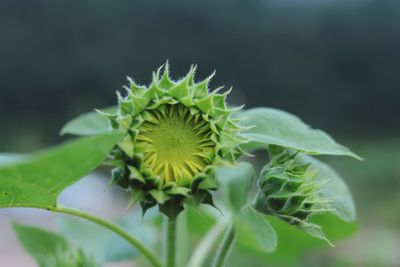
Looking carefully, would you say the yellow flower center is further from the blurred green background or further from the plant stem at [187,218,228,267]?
the blurred green background

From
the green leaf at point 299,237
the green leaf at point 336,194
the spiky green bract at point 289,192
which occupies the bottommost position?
the spiky green bract at point 289,192

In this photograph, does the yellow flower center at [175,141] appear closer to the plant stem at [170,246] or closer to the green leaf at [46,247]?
the plant stem at [170,246]

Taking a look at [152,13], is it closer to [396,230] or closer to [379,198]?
[379,198]

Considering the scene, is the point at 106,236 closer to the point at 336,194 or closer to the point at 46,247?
the point at 46,247

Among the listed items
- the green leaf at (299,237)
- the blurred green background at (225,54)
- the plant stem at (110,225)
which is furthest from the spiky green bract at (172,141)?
the blurred green background at (225,54)

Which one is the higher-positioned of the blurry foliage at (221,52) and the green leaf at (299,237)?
the blurry foliage at (221,52)

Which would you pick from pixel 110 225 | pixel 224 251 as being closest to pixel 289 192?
pixel 224 251

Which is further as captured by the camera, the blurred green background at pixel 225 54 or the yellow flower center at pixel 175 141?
the blurred green background at pixel 225 54

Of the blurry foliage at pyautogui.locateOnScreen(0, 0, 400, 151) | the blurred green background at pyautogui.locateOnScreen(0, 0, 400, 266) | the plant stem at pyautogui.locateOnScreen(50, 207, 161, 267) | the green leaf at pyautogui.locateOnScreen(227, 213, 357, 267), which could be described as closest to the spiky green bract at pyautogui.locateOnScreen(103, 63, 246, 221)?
the plant stem at pyautogui.locateOnScreen(50, 207, 161, 267)
